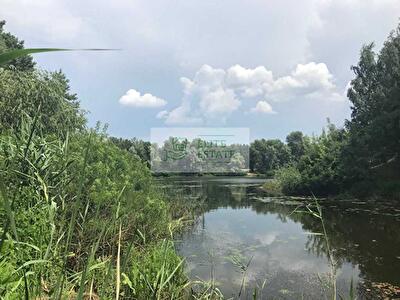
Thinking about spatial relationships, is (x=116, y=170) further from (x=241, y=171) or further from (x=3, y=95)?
(x=241, y=171)

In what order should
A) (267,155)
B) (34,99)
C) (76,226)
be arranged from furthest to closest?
(267,155) → (34,99) → (76,226)

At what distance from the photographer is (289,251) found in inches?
381

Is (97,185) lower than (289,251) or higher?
higher

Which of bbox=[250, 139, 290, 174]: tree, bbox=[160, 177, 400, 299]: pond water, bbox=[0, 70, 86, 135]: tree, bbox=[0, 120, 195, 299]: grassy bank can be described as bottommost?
bbox=[160, 177, 400, 299]: pond water

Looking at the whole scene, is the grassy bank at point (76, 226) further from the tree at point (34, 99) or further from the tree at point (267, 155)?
the tree at point (267, 155)

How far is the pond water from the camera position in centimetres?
667

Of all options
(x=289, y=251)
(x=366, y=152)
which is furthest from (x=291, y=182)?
(x=289, y=251)

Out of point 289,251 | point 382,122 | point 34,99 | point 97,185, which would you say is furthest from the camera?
point 382,122

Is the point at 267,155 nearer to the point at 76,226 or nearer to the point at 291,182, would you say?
the point at 291,182

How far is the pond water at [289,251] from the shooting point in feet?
21.9

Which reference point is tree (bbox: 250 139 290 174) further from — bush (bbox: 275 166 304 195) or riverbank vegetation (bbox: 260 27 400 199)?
bush (bbox: 275 166 304 195)

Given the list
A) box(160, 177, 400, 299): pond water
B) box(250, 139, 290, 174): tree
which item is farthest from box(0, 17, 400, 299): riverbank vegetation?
box(250, 139, 290, 174): tree

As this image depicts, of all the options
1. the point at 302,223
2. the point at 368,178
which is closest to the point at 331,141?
the point at 368,178

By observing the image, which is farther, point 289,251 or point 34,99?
point 34,99
